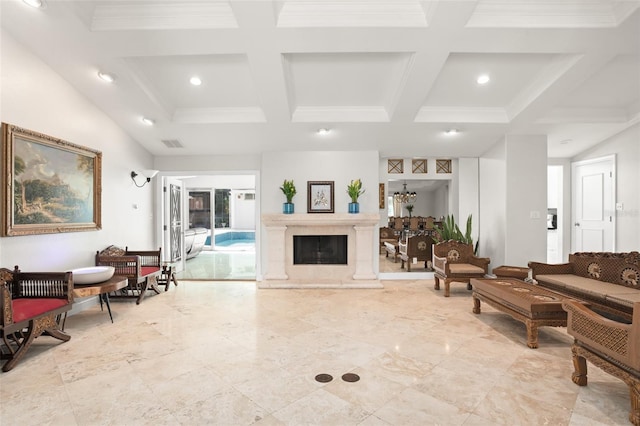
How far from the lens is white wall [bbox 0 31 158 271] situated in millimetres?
3135

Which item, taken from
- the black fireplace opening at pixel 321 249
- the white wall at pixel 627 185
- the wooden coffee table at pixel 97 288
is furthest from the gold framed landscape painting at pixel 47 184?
the white wall at pixel 627 185

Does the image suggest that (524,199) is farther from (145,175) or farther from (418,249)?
(145,175)

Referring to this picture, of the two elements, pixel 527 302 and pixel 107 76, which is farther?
pixel 107 76

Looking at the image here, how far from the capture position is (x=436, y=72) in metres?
3.60

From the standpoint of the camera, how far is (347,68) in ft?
12.5

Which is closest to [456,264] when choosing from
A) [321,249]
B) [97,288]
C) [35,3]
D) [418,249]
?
[418,249]

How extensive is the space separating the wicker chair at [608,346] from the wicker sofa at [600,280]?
100cm

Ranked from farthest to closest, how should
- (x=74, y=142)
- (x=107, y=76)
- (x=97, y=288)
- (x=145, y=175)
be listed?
(x=145, y=175)
(x=74, y=142)
(x=107, y=76)
(x=97, y=288)

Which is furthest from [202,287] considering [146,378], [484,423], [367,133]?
[484,423]

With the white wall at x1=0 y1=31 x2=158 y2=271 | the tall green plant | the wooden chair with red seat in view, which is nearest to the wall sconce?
the white wall at x1=0 y1=31 x2=158 y2=271

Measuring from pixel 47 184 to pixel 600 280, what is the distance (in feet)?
20.2

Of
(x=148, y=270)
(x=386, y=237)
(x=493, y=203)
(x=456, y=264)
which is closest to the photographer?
(x=148, y=270)

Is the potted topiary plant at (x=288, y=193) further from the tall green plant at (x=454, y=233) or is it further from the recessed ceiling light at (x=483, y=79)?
the recessed ceiling light at (x=483, y=79)

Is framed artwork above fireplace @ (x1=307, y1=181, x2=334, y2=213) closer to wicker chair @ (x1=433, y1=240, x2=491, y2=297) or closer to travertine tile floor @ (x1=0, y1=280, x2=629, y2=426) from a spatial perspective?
wicker chair @ (x1=433, y1=240, x2=491, y2=297)
